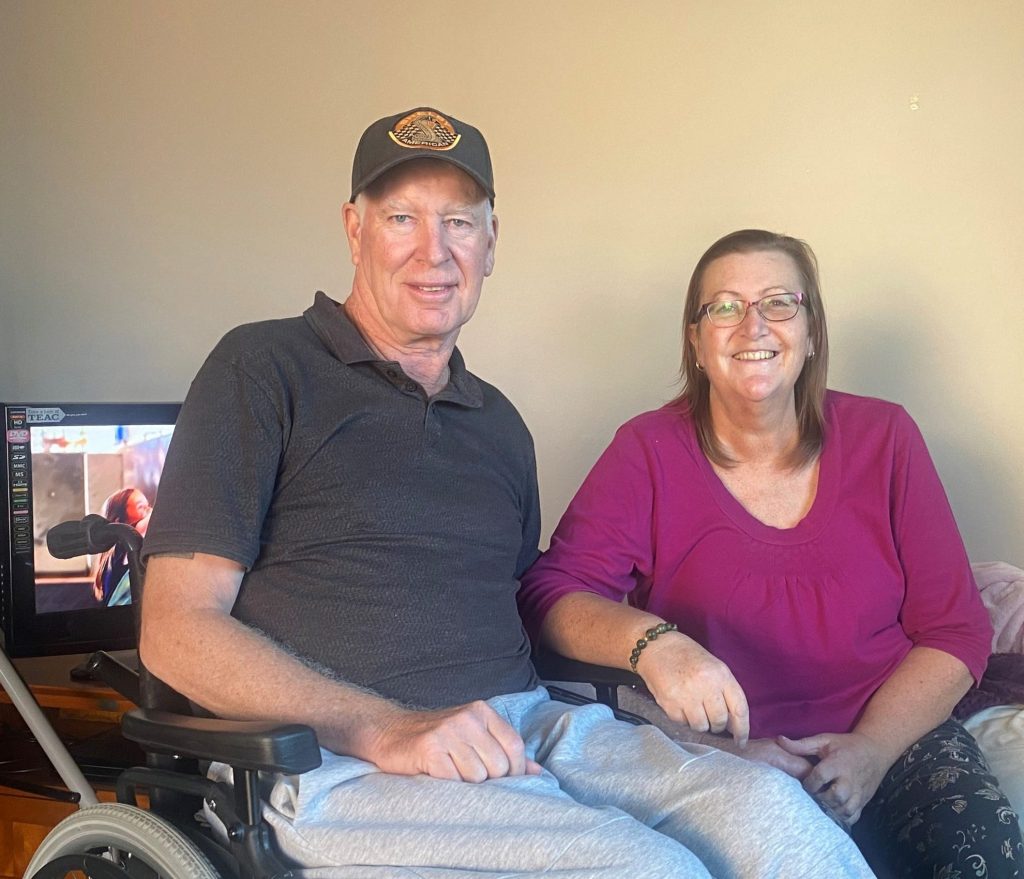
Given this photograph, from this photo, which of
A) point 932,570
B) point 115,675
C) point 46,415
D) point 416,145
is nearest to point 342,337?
point 416,145

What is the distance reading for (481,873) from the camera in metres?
0.97

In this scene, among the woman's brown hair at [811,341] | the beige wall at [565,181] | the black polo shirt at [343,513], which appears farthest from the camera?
the beige wall at [565,181]

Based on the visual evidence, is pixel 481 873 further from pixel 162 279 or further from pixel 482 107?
pixel 162 279

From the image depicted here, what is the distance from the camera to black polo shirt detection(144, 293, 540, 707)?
1.21 meters

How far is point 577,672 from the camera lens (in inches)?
58.4

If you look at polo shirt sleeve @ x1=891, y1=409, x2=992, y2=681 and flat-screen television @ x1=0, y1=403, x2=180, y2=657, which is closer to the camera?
polo shirt sleeve @ x1=891, y1=409, x2=992, y2=681

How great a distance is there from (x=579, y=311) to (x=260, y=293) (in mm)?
805

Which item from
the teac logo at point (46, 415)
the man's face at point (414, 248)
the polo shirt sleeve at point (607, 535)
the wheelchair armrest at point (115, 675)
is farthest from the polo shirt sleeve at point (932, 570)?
the teac logo at point (46, 415)

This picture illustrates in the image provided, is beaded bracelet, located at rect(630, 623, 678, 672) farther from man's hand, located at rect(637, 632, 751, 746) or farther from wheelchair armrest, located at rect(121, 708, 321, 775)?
wheelchair armrest, located at rect(121, 708, 321, 775)

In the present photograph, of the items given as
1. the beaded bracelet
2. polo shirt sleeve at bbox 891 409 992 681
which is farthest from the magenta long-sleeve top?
the beaded bracelet

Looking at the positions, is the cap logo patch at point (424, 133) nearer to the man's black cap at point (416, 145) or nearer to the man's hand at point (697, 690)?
the man's black cap at point (416, 145)

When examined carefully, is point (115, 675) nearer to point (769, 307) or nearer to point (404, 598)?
point (404, 598)

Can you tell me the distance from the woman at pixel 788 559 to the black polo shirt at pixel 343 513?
0.25 metres

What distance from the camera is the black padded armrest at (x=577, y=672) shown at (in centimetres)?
141
